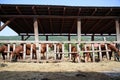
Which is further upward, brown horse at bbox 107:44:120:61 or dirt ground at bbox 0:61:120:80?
brown horse at bbox 107:44:120:61

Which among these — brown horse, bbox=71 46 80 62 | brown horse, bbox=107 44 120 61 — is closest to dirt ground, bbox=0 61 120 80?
brown horse, bbox=71 46 80 62

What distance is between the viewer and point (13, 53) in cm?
1501

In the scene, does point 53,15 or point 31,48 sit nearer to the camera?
point 31,48

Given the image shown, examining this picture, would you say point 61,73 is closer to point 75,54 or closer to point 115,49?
point 75,54

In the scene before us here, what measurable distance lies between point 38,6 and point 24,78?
7199 mm

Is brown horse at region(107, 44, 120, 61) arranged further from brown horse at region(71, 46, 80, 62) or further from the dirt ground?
the dirt ground

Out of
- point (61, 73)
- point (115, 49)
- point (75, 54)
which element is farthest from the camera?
point (115, 49)

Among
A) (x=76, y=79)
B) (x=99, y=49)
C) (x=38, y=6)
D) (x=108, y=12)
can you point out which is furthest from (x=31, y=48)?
(x=76, y=79)

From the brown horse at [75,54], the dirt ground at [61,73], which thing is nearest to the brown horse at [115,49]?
the brown horse at [75,54]

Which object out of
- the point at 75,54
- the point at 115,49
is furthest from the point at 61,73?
the point at 115,49

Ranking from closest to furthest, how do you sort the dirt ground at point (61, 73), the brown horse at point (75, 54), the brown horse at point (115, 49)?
1. the dirt ground at point (61, 73)
2. the brown horse at point (75, 54)
3. the brown horse at point (115, 49)

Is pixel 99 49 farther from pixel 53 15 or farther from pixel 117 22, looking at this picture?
pixel 53 15

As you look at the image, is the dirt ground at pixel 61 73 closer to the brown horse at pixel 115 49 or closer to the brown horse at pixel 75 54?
the brown horse at pixel 75 54

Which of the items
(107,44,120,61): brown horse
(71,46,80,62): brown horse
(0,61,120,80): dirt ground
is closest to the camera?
(0,61,120,80): dirt ground
